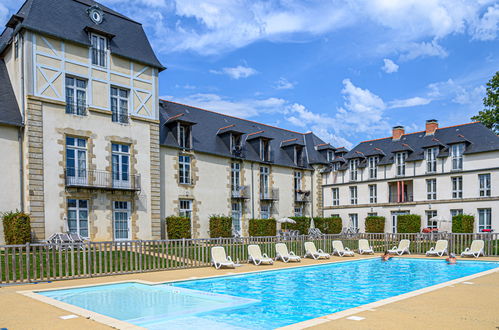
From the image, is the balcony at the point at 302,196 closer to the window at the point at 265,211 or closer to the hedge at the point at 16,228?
the window at the point at 265,211

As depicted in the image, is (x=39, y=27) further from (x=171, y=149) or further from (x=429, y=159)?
(x=429, y=159)

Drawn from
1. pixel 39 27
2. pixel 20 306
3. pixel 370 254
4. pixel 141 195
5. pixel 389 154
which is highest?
pixel 39 27

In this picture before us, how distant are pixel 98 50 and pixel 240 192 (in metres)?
12.1

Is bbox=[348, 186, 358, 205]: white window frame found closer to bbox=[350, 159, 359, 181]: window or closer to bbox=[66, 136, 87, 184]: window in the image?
bbox=[350, 159, 359, 181]: window

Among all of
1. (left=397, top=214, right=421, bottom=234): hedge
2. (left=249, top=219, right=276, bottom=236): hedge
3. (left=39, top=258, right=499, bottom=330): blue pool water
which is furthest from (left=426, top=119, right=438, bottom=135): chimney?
(left=39, top=258, right=499, bottom=330): blue pool water

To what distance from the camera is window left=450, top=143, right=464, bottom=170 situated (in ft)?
93.1

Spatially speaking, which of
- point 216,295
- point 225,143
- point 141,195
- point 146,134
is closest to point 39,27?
point 146,134

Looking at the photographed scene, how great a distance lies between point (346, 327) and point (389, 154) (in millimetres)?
28452

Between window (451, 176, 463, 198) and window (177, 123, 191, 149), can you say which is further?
window (451, 176, 463, 198)

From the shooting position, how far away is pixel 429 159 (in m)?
30.1

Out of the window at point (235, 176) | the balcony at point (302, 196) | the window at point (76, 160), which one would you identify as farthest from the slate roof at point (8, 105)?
the balcony at point (302, 196)

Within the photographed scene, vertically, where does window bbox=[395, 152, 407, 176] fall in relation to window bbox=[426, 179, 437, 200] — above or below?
above

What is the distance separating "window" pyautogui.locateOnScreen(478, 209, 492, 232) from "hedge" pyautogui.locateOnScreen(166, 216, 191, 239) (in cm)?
1805

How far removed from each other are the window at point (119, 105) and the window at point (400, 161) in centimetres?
1980
